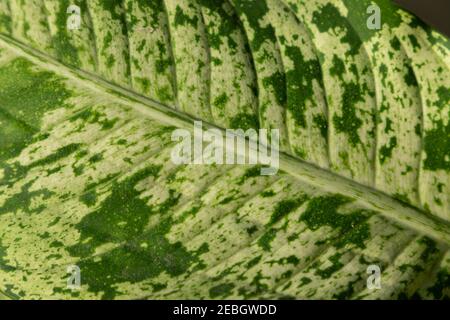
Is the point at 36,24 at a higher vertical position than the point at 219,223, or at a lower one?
higher

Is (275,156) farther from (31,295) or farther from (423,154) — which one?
(31,295)

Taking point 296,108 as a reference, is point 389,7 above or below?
above

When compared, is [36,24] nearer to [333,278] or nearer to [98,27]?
[98,27]

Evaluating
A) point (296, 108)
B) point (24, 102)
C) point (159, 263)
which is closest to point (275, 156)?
point (296, 108)

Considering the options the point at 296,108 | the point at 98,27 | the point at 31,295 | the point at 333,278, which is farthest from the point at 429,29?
the point at 31,295

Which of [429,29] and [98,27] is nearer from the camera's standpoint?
[429,29]

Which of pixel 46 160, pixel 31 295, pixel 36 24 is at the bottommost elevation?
pixel 31 295
